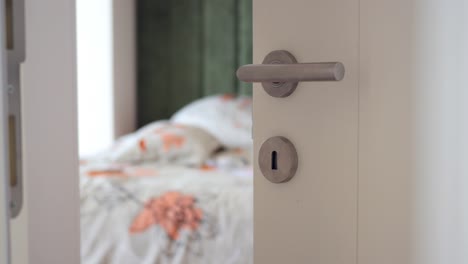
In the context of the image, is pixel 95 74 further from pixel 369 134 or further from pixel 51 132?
pixel 369 134

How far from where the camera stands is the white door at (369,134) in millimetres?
648

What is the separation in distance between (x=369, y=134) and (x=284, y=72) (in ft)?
0.40

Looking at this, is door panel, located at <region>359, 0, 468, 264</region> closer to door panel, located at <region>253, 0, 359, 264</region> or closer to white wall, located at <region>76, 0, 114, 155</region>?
door panel, located at <region>253, 0, 359, 264</region>

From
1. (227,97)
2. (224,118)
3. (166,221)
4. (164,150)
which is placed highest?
(227,97)

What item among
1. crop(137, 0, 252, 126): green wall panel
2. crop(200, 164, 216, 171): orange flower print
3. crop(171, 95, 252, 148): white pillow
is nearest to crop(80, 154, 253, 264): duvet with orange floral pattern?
crop(200, 164, 216, 171): orange flower print

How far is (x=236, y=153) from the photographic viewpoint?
2.90 metres

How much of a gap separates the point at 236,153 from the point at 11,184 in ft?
7.03

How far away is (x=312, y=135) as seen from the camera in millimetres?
712

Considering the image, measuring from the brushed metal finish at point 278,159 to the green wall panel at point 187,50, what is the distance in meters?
2.80

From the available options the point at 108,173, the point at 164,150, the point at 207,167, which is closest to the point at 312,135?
the point at 108,173

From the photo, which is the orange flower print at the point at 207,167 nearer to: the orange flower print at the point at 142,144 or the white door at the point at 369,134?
the orange flower print at the point at 142,144

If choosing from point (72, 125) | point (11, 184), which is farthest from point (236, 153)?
point (11, 184)

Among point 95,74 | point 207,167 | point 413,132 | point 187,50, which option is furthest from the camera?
point 187,50

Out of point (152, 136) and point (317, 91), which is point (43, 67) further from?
point (152, 136)
